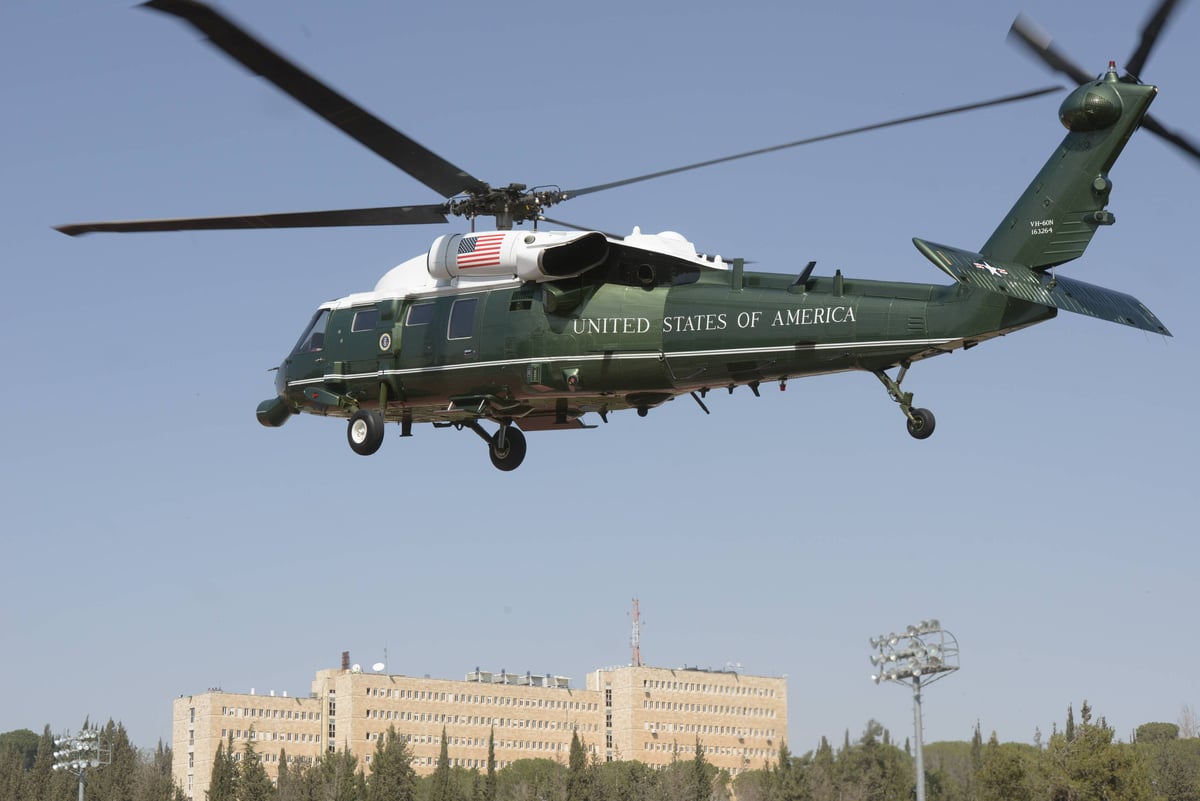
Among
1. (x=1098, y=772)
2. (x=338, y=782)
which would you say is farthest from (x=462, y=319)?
(x=338, y=782)

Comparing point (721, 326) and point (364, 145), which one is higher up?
point (364, 145)

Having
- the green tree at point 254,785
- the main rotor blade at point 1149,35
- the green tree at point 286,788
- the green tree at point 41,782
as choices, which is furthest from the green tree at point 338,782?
the main rotor blade at point 1149,35

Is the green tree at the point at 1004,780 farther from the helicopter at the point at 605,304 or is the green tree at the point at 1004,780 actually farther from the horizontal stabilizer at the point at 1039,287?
the horizontal stabilizer at the point at 1039,287

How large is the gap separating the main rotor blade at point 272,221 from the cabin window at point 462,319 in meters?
1.62

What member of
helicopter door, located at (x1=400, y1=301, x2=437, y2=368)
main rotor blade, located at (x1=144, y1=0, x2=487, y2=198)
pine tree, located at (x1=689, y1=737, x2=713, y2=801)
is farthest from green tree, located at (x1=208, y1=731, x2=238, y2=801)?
→ main rotor blade, located at (x1=144, y1=0, x2=487, y2=198)

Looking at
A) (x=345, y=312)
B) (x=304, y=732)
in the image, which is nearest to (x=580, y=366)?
(x=345, y=312)

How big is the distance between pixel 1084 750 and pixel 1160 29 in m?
58.7

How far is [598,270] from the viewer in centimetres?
2506

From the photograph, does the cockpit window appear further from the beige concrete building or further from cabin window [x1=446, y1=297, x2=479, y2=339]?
the beige concrete building

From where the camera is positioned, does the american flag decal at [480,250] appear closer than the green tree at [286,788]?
Yes

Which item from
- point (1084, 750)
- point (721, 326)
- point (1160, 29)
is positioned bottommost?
point (1084, 750)

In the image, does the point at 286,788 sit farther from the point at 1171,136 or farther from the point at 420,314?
the point at 1171,136

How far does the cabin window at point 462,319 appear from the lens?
25.8 meters

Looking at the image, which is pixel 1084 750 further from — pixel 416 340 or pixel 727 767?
pixel 727 767
